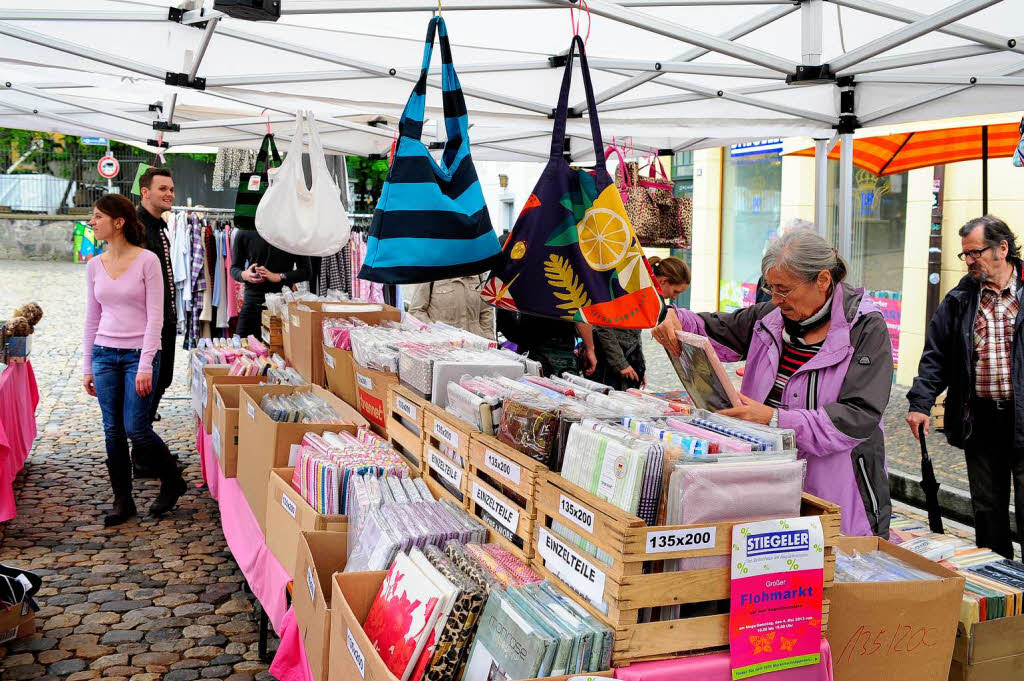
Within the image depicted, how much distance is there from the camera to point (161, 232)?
5.88m

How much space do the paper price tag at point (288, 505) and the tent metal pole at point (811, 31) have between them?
349cm

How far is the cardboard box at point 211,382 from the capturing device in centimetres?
472

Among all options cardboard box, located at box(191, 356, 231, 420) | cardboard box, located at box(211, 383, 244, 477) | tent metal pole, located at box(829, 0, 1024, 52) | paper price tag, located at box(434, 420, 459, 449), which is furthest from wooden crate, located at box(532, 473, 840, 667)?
cardboard box, located at box(191, 356, 231, 420)

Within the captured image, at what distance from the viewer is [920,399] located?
4.33 m

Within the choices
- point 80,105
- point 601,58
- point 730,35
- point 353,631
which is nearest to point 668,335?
point 353,631

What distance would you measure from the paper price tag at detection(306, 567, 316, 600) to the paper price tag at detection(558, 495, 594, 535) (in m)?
0.84

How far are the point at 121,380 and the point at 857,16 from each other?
4.70 metres

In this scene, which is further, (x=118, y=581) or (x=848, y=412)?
(x=118, y=581)

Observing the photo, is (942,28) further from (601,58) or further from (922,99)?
(601,58)

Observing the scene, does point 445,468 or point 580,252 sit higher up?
point 580,252

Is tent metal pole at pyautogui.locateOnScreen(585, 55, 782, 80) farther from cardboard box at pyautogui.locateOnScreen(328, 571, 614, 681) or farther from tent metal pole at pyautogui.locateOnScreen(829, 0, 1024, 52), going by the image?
cardboard box at pyautogui.locateOnScreen(328, 571, 614, 681)

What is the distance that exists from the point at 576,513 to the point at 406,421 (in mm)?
1318

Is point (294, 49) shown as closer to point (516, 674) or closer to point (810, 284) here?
point (810, 284)

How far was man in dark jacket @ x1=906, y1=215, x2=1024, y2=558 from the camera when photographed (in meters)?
4.14
